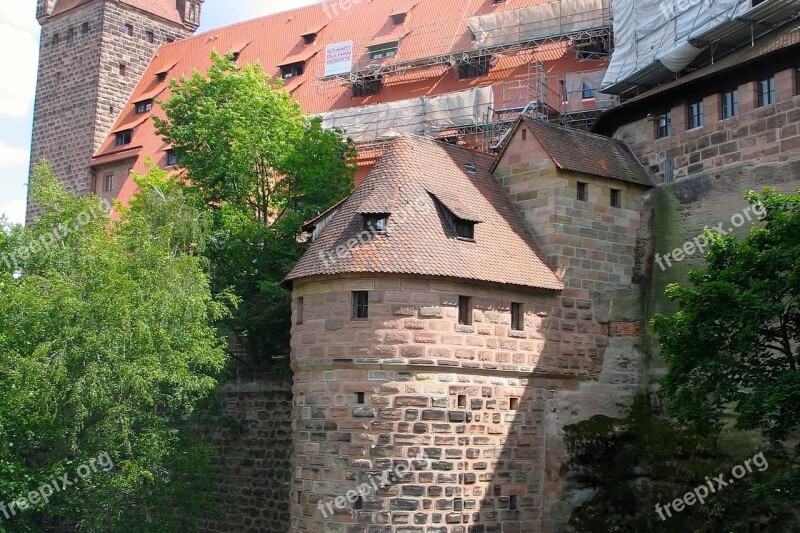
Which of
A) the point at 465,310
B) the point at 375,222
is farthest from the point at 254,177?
the point at 465,310

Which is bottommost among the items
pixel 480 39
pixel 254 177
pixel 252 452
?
pixel 252 452

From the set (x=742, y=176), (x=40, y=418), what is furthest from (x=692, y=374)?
(x=40, y=418)

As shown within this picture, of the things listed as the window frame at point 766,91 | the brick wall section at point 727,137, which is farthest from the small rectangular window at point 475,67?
the window frame at point 766,91

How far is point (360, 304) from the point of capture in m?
21.6

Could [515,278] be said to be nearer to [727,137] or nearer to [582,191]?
[582,191]

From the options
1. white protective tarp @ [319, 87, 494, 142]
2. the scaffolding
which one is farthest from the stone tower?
white protective tarp @ [319, 87, 494, 142]

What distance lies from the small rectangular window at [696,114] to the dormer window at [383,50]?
14.5 m

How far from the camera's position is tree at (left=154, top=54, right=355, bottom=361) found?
28578 mm

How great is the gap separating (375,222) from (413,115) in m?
13.1

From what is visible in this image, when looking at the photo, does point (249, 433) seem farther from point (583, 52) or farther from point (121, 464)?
point (583, 52)

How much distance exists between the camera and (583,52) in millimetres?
32875

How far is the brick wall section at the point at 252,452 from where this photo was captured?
28.0m

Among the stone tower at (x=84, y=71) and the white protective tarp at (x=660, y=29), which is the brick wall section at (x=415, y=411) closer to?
the white protective tarp at (x=660, y=29)

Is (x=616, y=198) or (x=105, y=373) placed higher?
(x=616, y=198)
